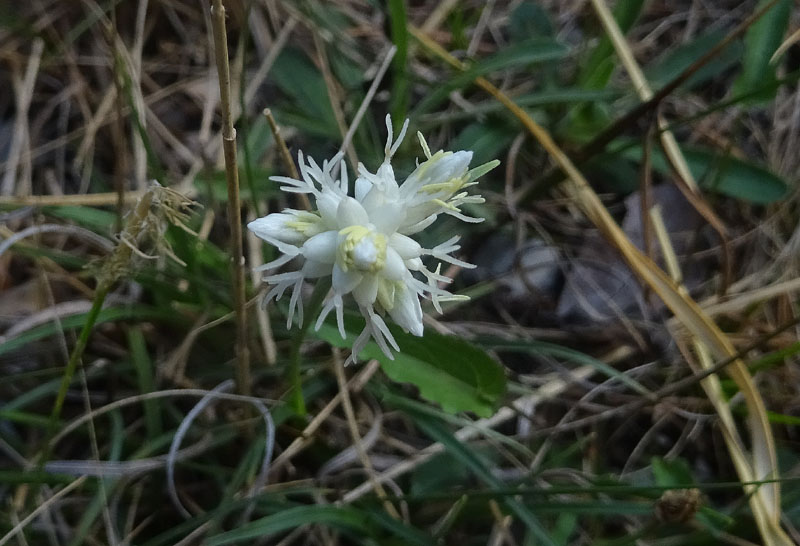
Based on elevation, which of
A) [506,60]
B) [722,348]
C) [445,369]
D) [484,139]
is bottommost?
[722,348]

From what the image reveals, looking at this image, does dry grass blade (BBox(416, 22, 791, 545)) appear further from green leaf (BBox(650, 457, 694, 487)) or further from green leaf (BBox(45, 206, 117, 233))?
green leaf (BBox(45, 206, 117, 233))

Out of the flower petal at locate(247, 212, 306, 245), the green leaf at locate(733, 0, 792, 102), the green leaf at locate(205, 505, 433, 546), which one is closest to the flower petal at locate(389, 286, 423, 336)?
the flower petal at locate(247, 212, 306, 245)

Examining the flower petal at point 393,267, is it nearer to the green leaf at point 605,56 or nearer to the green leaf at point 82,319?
the green leaf at point 82,319

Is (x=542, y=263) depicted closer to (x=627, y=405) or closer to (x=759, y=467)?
(x=627, y=405)

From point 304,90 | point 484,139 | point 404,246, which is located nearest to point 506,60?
point 484,139

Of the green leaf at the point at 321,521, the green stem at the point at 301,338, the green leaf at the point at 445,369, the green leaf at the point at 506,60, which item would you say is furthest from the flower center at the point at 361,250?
the green leaf at the point at 506,60

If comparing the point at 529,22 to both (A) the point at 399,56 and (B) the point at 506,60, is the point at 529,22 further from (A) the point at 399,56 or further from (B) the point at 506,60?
(A) the point at 399,56
